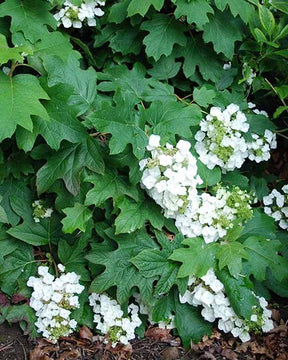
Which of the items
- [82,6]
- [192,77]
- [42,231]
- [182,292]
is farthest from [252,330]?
[82,6]

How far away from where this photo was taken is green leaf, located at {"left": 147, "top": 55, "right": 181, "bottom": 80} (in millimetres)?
3328

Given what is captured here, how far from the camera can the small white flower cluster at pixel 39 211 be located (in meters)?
3.13

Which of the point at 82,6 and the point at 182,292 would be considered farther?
the point at 82,6

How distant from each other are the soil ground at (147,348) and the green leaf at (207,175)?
0.88m

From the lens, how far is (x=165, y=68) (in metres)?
3.33

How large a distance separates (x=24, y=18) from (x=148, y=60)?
2.60 ft

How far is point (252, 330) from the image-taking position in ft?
10.2

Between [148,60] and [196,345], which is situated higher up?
[148,60]

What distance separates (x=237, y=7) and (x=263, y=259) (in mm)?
1437

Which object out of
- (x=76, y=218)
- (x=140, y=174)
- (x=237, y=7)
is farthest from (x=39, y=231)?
(x=237, y=7)

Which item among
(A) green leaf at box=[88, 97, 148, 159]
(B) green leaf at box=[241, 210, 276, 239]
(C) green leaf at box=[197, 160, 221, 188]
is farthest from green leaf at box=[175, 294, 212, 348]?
(A) green leaf at box=[88, 97, 148, 159]

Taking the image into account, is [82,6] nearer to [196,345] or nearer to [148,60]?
[148,60]

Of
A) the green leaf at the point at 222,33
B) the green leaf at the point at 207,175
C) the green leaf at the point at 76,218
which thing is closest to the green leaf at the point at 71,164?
the green leaf at the point at 76,218

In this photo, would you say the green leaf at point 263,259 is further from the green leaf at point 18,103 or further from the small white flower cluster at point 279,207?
the green leaf at point 18,103
